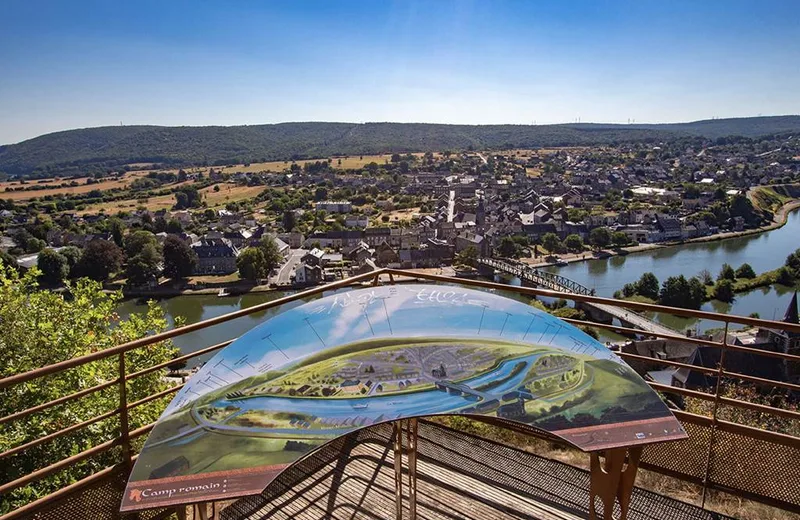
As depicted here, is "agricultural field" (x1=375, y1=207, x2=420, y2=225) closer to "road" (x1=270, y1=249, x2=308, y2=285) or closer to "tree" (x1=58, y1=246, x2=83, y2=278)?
"road" (x1=270, y1=249, x2=308, y2=285)

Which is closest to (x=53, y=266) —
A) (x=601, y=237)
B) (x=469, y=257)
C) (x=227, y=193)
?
(x=469, y=257)

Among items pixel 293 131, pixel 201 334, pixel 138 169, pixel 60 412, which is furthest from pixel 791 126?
pixel 60 412

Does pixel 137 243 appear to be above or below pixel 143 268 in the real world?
above

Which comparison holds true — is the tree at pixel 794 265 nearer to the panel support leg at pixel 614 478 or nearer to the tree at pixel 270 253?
the tree at pixel 270 253

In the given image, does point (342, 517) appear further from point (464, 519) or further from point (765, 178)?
point (765, 178)

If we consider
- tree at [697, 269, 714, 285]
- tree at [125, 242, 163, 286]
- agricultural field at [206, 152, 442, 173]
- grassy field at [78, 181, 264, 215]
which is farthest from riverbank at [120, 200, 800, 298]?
agricultural field at [206, 152, 442, 173]

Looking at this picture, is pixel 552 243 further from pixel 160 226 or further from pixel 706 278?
pixel 160 226
